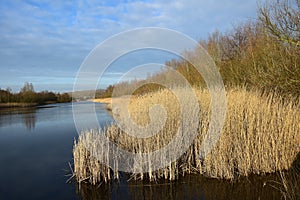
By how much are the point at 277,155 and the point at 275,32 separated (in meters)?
3.59

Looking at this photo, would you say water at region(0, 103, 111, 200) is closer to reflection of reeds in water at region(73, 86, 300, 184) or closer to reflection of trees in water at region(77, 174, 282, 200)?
reflection of trees in water at region(77, 174, 282, 200)

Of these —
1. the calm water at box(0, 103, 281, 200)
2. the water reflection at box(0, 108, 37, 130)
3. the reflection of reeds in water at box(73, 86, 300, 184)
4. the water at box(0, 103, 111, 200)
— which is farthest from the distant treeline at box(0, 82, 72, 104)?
the reflection of reeds in water at box(73, 86, 300, 184)

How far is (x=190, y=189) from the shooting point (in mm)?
5109

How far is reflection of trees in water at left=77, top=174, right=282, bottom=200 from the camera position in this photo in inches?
190

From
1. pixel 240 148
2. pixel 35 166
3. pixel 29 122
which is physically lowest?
pixel 35 166

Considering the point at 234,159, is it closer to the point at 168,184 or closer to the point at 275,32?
the point at 168,184

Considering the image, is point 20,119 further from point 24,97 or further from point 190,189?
point 24,97

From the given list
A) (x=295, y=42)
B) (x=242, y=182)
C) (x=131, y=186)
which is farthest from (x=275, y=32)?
(x=131, y=186)

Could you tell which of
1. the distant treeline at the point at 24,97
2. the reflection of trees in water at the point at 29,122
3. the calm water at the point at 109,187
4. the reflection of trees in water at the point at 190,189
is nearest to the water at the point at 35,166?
the calm water at the point at 109,187

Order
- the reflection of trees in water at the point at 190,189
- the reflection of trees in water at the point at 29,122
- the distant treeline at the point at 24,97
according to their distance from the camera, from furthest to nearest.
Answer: the distant treeline at the point at 24,97, the reflection of trees in water at the point at 29,122, the reflection of trees in water at the point at 190,189

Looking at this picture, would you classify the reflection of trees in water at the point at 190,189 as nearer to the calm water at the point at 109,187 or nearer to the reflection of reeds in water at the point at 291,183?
the calm water at the point at 109,187

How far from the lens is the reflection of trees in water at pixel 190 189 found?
15.8 feet

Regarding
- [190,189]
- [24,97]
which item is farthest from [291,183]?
[24,97]

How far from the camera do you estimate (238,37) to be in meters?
15.2
